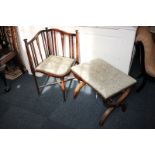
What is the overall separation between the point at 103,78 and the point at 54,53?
0.86 meters

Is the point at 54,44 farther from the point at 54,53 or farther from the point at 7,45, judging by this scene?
the point at 7,45

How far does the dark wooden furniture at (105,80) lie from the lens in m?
1.64

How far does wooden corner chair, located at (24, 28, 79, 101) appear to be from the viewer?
198cm

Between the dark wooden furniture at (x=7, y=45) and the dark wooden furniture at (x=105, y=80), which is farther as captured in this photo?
the dark wooden furniture at (x=7, y=45)

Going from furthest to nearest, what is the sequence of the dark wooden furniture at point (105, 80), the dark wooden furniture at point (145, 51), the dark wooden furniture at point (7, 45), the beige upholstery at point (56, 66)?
the dark wooden furniture at point (7, 45) < the beige upholstery at point (56, 66) < the dark wooden furniture at point (145, 51) < the dark wooden furniture at point (105, 80)

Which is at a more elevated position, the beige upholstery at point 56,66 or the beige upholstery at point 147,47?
the beige upholstery at point 147,47

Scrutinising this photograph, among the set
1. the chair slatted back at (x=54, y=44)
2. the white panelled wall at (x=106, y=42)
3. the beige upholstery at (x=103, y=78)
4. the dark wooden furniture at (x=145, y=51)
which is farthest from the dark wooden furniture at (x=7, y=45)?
the dark wooden furniture at (x=145, y=51)

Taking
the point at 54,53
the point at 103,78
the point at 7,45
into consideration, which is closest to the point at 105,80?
the point at 103,78

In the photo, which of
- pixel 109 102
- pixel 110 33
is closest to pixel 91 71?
pixel 109 102

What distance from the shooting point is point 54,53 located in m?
2.35

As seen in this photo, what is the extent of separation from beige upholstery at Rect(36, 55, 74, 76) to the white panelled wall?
0.90ft

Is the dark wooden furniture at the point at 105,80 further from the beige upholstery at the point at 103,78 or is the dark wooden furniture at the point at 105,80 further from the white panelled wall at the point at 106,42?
the white panelled wall at the point at 106,42

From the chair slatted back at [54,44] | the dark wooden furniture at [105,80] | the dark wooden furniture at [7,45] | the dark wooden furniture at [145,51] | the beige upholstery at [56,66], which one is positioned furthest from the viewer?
the dark wooden furniture at [7,45]

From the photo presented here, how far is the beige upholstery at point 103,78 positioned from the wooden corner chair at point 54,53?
0.19 m
